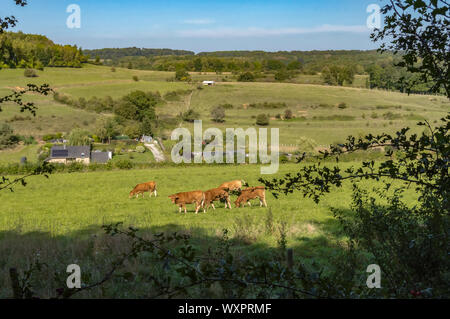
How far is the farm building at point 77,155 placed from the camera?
1832 inches

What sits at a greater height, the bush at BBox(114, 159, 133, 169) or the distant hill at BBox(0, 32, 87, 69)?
the distant hill at BBox(0, 32, 87, 69)

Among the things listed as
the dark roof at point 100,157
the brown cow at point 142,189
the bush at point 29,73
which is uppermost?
the bush at point 29,73

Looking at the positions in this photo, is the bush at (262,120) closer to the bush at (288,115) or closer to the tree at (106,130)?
the bush at (288,115)

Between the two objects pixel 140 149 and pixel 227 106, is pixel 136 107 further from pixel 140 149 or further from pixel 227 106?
pixel 140 149

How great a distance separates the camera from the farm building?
4653cm

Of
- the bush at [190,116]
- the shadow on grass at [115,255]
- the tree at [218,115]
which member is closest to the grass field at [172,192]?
the shadow on grass at [115,255]

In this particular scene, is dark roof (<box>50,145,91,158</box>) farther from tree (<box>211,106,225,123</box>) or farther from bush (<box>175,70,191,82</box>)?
bush (<box>175,70,191,82</box>)

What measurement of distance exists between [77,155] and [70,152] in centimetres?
98

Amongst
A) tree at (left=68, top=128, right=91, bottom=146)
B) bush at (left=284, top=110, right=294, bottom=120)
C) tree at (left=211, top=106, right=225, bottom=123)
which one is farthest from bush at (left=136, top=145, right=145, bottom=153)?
bush at (left=284, top=110, right=294, bottom=120)

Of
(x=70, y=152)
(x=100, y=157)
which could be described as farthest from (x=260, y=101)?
(x=70, y=152)

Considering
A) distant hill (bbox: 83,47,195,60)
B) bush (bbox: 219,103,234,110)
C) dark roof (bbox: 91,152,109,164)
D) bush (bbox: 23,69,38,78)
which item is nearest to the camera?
dark roof (bbox: 91,152,109,164)
